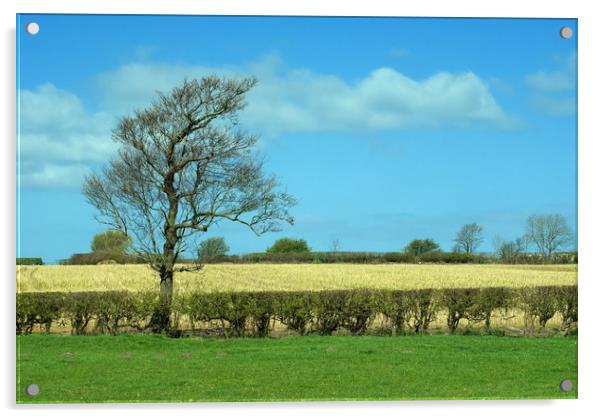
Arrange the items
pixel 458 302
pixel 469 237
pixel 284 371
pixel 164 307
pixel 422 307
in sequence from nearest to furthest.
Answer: pixel 284 371
pixel 469 237
pixel 164 307
pixel 422 307
pixel 458 302

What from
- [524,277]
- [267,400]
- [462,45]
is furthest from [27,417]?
[524,277]

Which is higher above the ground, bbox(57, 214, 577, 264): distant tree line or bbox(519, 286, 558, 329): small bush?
bbox(57, 214, 577, 264): distant tree line

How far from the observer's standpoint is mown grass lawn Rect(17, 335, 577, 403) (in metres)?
7.56

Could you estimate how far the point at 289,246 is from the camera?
930 centimetres

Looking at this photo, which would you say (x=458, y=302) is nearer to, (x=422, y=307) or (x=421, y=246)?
(x=422, y=307)

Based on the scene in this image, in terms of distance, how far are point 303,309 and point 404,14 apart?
4.66m

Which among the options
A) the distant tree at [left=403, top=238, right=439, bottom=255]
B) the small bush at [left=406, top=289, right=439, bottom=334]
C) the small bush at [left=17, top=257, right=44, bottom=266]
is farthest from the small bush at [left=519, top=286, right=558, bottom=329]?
the small bush at [left=17, top=257, right=44, bottom=266]

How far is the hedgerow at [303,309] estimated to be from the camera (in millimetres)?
10156

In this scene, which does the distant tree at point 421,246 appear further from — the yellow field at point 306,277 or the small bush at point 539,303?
the small bush at point 539,303

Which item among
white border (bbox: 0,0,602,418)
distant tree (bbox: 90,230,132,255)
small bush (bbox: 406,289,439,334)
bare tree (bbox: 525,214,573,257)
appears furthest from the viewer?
small bush (bbox: 406,289,439,334)

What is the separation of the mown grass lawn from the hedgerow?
0.88 metres

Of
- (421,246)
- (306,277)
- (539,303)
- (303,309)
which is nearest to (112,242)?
(306,277)

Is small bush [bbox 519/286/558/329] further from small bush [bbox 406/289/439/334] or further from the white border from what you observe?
the white border
